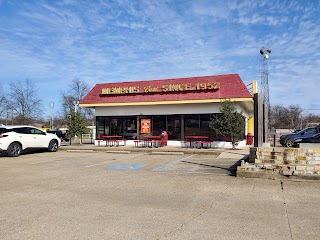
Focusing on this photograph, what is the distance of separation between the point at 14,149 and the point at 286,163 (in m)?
13.5

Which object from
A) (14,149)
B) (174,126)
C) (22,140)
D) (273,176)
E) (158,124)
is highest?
(158,124)

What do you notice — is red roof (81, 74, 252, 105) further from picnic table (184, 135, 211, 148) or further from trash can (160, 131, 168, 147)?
picnic table (184, 135, 211, 148)

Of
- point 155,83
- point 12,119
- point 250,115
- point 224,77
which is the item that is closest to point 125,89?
point 155,83

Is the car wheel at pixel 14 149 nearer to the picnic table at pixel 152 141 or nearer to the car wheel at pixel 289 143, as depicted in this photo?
the picnic table at pixel 152 141

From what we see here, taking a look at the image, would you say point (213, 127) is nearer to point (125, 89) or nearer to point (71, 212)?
point (125, 89)

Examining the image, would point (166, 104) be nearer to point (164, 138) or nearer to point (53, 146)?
point (164, 138)

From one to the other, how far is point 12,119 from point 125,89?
27516mm

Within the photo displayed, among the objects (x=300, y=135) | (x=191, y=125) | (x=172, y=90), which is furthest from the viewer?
(x=172, y=90)

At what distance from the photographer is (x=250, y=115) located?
26.5 m

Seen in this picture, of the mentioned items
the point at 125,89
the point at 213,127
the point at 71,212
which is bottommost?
the point at 71,212

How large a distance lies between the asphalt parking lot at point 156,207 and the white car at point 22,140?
6.66 meters

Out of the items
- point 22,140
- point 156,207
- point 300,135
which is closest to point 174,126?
point 300,135

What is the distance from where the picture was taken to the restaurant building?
66.0 ft

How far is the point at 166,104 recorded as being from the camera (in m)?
21.3
